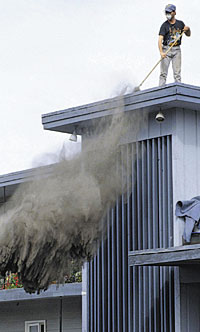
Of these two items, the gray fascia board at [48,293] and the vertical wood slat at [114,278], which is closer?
the vertical wood slat at [114,278]

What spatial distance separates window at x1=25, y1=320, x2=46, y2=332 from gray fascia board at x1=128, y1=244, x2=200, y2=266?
937cm

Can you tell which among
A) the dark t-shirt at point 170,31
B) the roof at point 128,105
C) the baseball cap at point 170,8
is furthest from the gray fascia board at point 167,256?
the baseball cap at point 170,8

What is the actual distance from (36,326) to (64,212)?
9178 millimetres

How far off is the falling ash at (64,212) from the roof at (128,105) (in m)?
0.22

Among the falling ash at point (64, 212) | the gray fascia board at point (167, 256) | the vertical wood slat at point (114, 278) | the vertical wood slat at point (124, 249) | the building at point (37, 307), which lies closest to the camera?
the gray fascia board at point (167, 256)

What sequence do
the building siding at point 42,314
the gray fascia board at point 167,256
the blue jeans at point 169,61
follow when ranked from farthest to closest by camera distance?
the building siding at point 42,314 → the blue jeans at point 169,61 → the gray fascia board at point 167,256

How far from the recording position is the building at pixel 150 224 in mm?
18609

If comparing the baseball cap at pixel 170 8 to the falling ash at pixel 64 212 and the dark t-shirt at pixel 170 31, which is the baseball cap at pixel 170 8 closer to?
the dark t-shirt at pixel 170 31

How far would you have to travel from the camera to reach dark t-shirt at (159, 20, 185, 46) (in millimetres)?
19781

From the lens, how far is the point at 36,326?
26891 millimetres

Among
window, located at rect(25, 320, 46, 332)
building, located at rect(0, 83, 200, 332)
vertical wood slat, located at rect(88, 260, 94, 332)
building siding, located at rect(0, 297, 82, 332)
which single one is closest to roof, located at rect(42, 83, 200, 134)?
building, located at rect(0, 83, 200, 332)

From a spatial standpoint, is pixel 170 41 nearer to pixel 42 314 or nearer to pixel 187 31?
pixel 187 31

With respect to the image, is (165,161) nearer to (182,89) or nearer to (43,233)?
(182,89)

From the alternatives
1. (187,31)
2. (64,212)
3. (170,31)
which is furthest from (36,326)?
(187,31)
